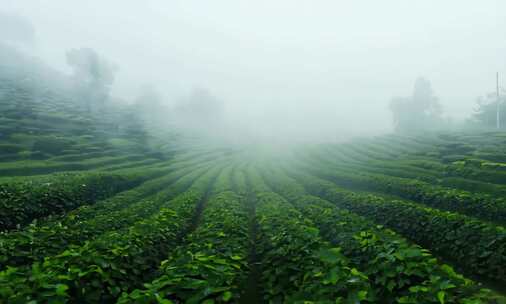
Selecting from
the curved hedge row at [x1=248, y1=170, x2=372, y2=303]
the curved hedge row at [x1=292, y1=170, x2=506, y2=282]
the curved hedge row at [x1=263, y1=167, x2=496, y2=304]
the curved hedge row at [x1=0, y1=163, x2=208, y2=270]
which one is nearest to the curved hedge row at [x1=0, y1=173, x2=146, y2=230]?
the curved hedge row at [x1=0, y1=163, x2=208, y2=270]

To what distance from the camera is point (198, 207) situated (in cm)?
2438

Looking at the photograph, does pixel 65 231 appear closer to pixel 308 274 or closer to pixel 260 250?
pixel 260 250

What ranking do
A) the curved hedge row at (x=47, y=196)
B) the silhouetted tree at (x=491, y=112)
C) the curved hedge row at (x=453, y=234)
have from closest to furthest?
the curved hedge row at (x=453, y=234) < the curved hedge row at (x=47, y=196) < the silhouetted tree at (x=491, y=112)

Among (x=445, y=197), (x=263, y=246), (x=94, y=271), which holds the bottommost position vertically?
(x=445, y=197)

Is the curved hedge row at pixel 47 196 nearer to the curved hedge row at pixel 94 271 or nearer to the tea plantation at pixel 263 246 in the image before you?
the tea plantation at pixel 263 246

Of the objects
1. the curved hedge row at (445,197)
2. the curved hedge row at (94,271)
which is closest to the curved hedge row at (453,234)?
the curved hedge row at (445,197)

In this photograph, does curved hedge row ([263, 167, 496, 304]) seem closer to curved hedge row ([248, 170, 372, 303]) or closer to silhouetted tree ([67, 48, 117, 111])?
curved hedge row ([248, 170, 372, 303])

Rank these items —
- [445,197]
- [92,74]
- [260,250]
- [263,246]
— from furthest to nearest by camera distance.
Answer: [92,74]
[445,197]
[263,246]
[260,250]

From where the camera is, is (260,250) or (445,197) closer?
(260,250)

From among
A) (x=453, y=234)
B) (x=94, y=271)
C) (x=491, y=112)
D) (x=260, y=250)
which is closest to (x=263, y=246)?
(x=260, y=250)

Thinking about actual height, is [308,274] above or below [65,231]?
above

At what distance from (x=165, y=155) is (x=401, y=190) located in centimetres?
5708

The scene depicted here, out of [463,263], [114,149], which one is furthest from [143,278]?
[114,149]

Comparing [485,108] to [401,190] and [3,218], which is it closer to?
[401,190]
